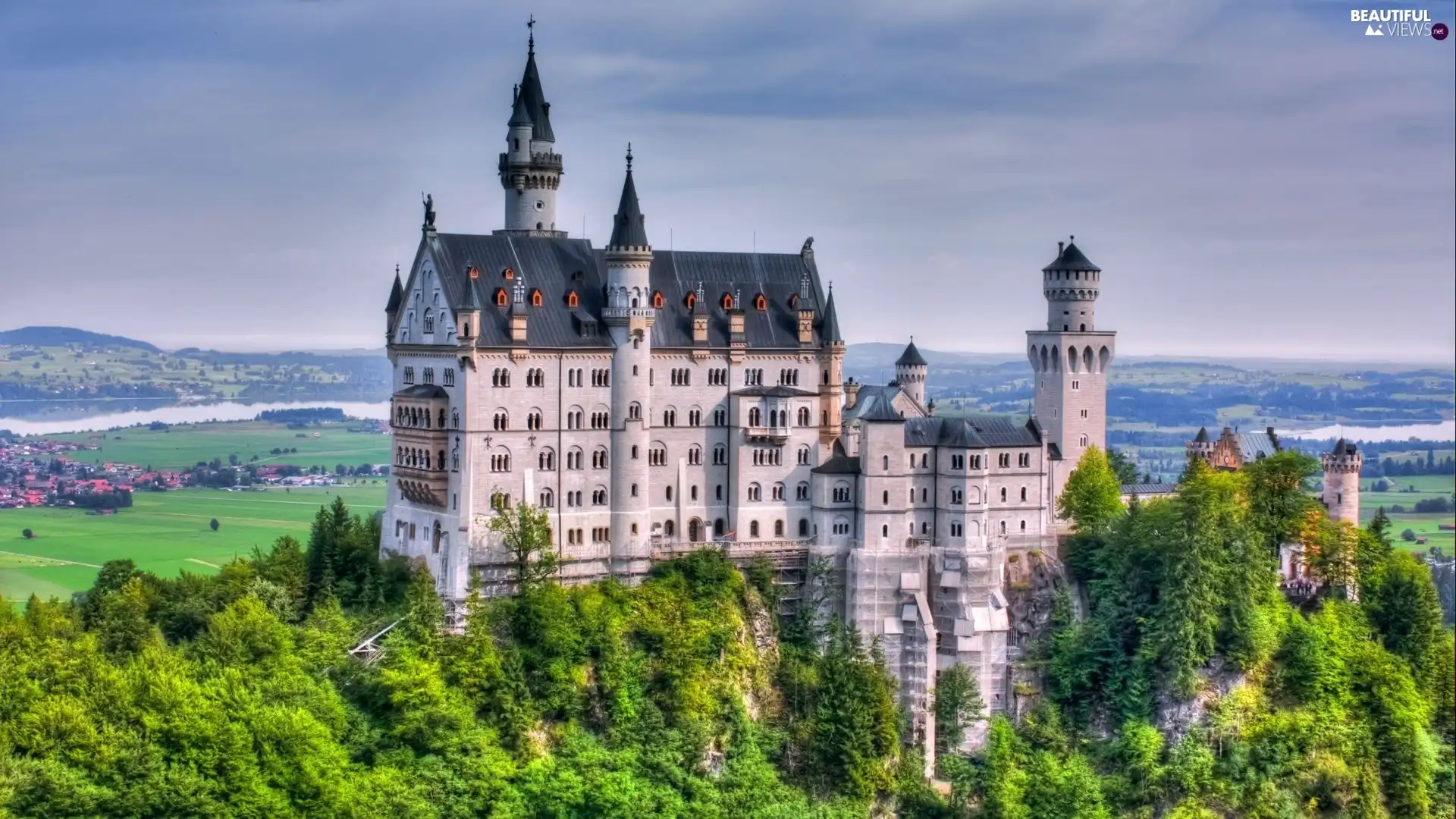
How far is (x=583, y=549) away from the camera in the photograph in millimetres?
80562

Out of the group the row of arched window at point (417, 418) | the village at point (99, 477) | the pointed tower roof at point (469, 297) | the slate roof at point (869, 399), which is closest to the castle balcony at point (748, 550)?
the slate roof at point (869, 399)

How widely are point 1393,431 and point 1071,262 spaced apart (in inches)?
2778

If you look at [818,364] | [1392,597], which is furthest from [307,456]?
[1392,597]

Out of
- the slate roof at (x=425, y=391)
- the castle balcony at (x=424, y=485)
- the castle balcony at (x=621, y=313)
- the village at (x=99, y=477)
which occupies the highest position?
the castle balcony at (x=621, y=313)

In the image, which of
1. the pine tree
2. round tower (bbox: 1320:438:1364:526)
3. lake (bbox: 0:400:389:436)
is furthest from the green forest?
lake (bbox: 0:400:389:436)

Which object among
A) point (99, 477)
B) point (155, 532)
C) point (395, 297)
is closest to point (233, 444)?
point (99, 477)

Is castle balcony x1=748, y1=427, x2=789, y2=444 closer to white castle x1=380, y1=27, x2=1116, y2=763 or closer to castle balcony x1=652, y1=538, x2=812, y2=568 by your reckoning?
white castle x1=380, y1=27, x2=1116, y2=763

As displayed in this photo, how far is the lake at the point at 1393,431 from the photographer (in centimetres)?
14925

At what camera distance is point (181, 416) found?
14688 cm

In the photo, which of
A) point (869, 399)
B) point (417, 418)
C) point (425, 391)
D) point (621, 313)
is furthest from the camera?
point (869, 399)

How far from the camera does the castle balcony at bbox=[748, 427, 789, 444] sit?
3297 inches

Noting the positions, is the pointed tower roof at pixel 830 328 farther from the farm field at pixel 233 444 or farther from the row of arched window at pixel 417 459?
the farm field at pixel 233 444

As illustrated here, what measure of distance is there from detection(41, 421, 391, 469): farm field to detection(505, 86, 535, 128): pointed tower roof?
5198cm

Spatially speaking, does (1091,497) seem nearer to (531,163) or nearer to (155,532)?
(531,163)
